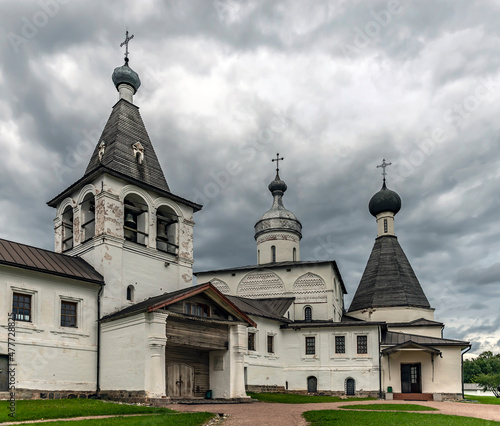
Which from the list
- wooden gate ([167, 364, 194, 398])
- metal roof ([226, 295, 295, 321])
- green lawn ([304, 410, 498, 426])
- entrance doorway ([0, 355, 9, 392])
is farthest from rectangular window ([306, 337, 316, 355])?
entrance doorway ([0, 355, 9, 392])

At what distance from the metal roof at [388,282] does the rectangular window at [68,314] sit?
22.9m

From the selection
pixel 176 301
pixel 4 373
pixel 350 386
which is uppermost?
pixel 176 301

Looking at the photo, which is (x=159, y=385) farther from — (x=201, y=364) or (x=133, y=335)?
(x=201, y=364)

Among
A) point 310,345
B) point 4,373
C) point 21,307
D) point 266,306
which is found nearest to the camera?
point 4,373

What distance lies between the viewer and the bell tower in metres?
21.9

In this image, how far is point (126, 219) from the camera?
23188 millimetres

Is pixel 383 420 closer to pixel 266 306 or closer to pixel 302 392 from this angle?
pixel 302 392

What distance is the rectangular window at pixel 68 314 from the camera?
20.1 meters

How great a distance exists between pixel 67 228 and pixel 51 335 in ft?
21.9

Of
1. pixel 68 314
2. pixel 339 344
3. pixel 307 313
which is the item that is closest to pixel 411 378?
pixel 339 344

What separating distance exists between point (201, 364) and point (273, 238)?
1719 cm

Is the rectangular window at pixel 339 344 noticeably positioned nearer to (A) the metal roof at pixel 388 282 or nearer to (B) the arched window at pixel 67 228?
(A) the metal roof at pixel 388 282

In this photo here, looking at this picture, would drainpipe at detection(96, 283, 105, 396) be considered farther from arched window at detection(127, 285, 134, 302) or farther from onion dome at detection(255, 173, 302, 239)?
onion dome at detection(255, 173, 302, 239)

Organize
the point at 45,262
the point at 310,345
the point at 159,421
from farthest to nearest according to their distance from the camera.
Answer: the point at 310,345
the point at 45,262
the point at 159,421
